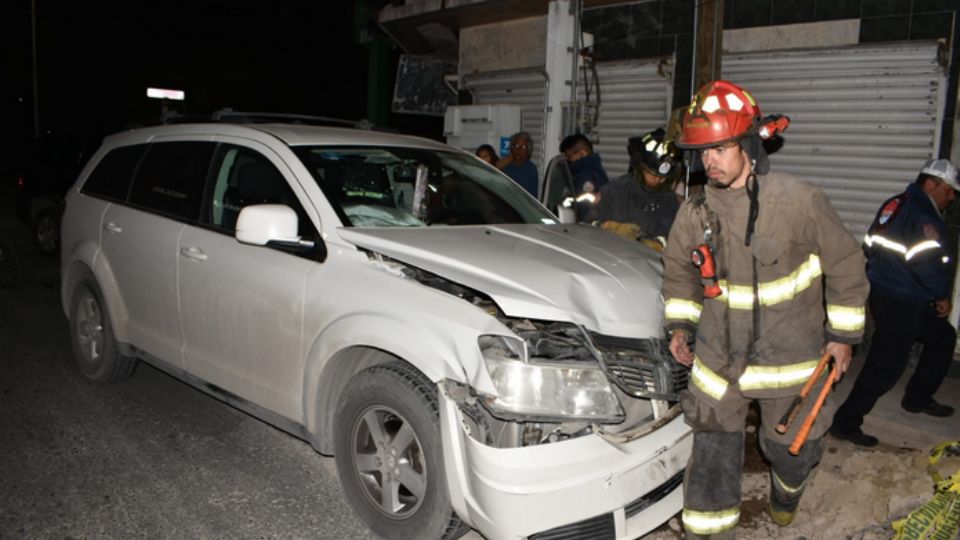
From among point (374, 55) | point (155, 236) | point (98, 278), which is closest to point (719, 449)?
point (155, 236)

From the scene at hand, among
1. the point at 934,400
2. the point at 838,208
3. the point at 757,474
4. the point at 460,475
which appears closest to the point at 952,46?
the point at 838,208

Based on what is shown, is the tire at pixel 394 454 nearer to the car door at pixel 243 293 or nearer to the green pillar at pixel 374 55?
the car door at pixel 243 293

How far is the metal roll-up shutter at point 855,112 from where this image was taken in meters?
6.82

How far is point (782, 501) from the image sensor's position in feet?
12.1

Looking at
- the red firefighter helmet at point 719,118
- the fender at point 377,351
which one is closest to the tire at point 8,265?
the fender at point 377,351

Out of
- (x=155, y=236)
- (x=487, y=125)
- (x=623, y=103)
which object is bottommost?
(x=155, y=236)

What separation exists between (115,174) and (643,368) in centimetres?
400

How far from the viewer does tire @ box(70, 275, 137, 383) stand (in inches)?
207

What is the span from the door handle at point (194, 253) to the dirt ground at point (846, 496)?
9.05 ft

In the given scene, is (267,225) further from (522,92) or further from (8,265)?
(522,92)

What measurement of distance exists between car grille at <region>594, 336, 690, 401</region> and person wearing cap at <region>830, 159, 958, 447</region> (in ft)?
7.00

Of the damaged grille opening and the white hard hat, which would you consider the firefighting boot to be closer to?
the damaged grille opening

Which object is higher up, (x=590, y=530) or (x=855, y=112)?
(x=855, y=112)

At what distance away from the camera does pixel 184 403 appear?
5254mm
